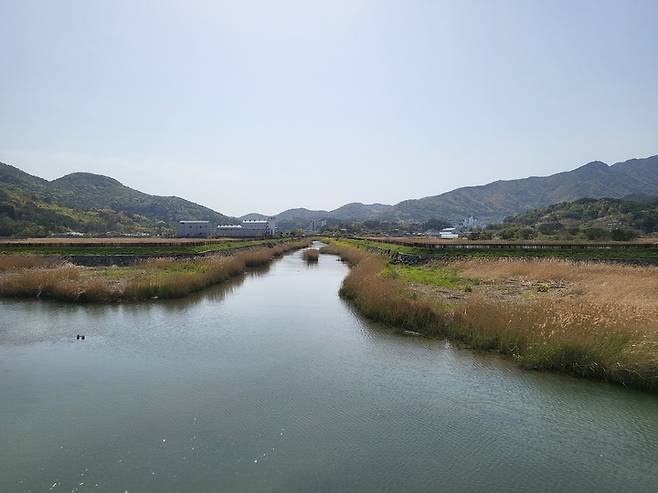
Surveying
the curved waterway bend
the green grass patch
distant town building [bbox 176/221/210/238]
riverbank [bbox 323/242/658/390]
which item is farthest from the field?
distant town building [bbox 176/221/210/238]

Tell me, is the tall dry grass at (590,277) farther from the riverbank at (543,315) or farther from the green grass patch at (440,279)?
the green grass patch at (440,279)

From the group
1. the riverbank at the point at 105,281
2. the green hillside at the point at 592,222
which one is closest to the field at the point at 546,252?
the riverbank at the point at 105,281

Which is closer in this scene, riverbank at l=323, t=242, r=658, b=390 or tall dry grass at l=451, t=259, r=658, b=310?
riverbank at l=323, t=242, r=658, b=390

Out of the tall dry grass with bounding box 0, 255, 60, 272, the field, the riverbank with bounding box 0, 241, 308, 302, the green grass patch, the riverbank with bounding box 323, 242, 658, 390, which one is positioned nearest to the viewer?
the riverbank with bounding box 323, 242, 658, 390

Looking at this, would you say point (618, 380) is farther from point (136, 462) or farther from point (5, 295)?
point (5, 295)

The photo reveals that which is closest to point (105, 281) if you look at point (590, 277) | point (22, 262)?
point (22, 262)

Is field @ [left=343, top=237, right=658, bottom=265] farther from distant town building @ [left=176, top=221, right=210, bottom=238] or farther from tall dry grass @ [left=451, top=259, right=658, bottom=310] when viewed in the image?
distant town building @ [left=176, top=221, right=210, bottom=238]

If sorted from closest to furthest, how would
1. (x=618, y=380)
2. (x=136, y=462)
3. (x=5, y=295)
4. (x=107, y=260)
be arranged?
(x=136, y=462) < (x=618, y=380) < (x=5, y=295) < (x=107, y=260)

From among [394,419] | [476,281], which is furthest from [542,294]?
[394,419]
